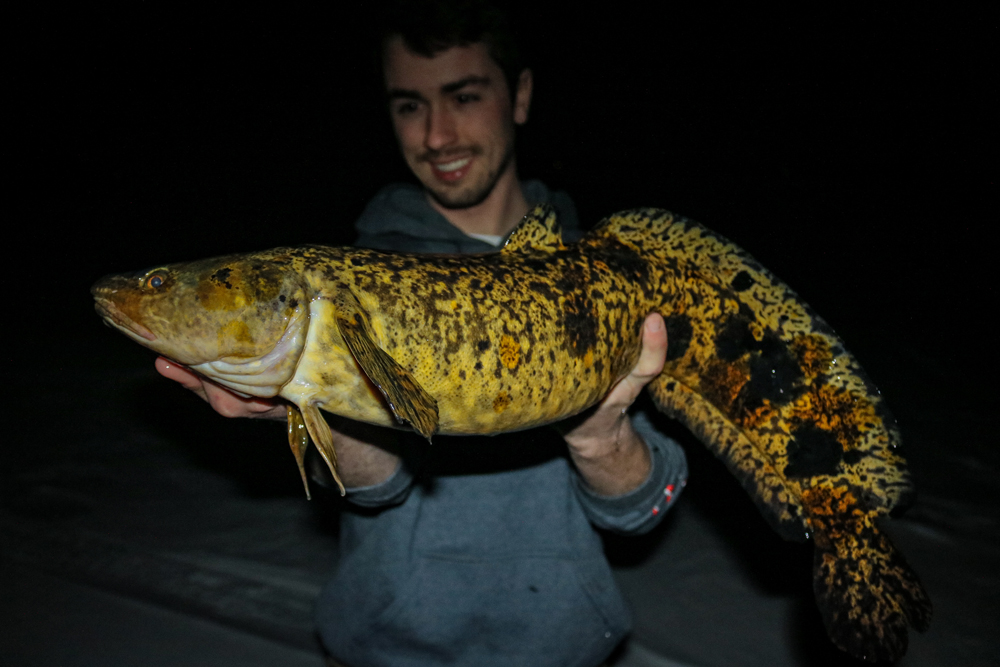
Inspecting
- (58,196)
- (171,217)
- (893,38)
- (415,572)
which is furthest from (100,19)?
(415,572)

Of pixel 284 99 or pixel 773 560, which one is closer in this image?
pixel 773 560

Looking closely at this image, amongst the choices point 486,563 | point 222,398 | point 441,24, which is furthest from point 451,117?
point 486,563

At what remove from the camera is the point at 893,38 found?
1476 centimetres

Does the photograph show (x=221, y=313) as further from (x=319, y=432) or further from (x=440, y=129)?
(x=440, y=129)

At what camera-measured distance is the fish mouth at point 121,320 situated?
4.92ft

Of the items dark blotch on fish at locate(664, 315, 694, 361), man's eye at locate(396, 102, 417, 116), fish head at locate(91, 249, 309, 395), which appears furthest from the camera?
man's eye at locate(396, 102, 417, 116)

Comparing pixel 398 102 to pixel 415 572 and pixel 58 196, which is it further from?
pixel 58 196

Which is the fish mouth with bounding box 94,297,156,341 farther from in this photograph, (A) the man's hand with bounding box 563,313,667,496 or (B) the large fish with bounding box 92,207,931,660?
(A) the man's hand with bounding box 563,313,667,496

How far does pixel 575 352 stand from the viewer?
1.71 m

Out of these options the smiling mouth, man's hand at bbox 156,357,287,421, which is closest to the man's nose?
the smiling mouth

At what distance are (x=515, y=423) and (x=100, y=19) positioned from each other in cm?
2598

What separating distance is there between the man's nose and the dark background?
238 inches

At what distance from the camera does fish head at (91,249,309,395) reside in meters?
1.49

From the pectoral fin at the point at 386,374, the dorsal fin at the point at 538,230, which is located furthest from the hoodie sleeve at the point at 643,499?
the pectoral fin at the point at 386,374
